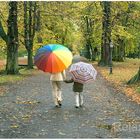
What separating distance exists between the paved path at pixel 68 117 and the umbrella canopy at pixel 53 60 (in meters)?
1.38

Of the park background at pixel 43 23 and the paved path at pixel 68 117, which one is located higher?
the park background at pixel 43 23

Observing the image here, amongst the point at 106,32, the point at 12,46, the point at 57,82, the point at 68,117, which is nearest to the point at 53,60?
the point at 57,82

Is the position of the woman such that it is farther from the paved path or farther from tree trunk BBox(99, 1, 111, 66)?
tree trunk BBox(99, 1, 111, 66)

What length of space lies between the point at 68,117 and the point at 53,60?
2188mm

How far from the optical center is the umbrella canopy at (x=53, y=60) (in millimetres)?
14008

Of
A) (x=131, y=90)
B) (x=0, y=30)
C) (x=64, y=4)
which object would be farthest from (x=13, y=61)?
(x=131, y=90)

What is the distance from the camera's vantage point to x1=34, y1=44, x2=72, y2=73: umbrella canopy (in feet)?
46.0

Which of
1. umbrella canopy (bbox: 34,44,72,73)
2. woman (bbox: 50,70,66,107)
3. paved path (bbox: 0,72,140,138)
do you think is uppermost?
umbrella canopy (bbox: 34,44,72,73)

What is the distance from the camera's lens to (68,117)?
12.8 metres

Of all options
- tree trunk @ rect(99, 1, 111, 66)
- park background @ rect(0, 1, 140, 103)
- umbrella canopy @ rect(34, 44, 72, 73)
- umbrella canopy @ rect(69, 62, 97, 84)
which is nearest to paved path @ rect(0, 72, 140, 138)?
umbrella canopy @ rect(69, 62, 97, 84)

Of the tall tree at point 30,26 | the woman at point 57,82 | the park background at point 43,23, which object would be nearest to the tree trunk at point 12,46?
the park background at point 43,23

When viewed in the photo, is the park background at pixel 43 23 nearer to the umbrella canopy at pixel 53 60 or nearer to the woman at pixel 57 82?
the woman at pixel 57 82

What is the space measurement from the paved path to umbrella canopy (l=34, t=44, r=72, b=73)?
1380 mm

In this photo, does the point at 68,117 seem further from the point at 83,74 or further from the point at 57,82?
the point at 57,82
